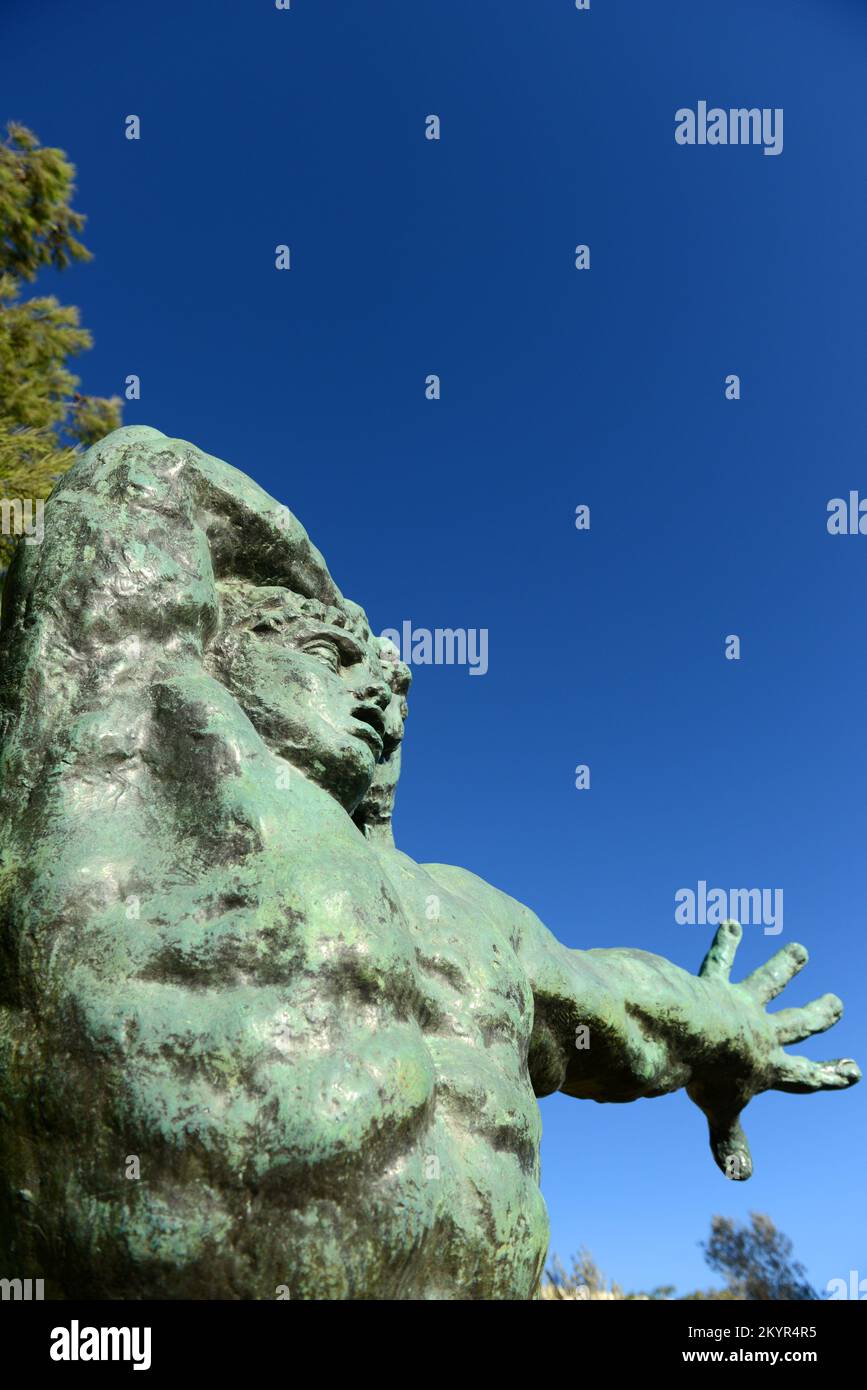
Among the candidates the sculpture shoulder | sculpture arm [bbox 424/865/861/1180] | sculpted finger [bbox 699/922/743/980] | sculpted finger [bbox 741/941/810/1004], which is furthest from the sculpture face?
sculpted finger [bbox 741/941/810/1004]

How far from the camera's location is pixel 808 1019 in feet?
12.9

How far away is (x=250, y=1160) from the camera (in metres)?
1.94

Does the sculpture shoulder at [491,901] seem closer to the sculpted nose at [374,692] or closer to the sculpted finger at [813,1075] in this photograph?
the sculpted nose at [374,692]

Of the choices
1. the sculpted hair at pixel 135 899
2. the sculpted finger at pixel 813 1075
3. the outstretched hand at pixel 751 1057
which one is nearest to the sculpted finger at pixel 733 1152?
the outstretched hand at pixel 751 1057

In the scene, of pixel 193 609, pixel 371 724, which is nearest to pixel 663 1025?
pixel 371 724

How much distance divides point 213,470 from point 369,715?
706 millimetres

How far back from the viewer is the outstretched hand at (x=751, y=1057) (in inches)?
144

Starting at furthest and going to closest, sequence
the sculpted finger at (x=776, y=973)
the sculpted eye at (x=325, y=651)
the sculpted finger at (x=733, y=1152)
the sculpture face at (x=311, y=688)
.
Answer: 1. the sculpted finger at (x=776, y=973)
2. the sculpted finger at (x=733, y=1152)
3. the sculpted eye at (x=325, y=651)
4. the sculpture face at (x=311, y=688)

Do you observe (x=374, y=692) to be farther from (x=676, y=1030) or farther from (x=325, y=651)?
(x=676, y=1030)

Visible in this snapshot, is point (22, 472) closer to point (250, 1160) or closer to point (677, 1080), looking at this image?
point (677, 1080)

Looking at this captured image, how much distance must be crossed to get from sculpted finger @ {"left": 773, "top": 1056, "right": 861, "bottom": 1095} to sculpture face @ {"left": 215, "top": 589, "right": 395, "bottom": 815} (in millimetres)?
1898

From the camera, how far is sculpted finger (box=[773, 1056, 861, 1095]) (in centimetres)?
380

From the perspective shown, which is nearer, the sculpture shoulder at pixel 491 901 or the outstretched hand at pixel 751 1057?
the sculpture shoulder at pixel 491 901
